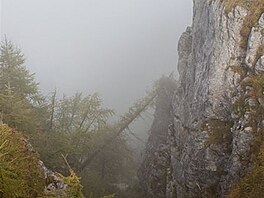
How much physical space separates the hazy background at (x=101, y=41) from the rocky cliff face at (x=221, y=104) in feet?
155

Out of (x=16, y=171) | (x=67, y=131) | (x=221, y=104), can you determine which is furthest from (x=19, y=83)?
(x=16, y=171)

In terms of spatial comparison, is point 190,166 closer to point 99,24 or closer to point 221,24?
point 221,24

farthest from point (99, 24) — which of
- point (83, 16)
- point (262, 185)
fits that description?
point (262, 185)

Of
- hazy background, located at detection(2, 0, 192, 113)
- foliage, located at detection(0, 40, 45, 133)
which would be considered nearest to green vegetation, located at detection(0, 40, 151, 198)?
foliage, located at detection(0, 40, 45, 133)

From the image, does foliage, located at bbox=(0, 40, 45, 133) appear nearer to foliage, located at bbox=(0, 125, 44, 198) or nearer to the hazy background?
foliage, located at bbox=(0, 125, 44, 198)

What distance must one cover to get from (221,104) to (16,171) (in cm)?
1557

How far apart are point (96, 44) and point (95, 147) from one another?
70384 mm

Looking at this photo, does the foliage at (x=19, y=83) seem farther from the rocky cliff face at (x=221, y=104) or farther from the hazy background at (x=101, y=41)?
the hazy background at (x=101, y=41)

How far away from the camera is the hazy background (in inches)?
3223

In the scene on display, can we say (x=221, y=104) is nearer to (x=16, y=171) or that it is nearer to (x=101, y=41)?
(x=16, y=171)

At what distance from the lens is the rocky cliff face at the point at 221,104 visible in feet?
67.3

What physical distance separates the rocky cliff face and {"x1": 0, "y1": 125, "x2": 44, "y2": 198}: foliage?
10.7 metres

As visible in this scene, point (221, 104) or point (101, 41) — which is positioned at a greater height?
point (101, 41)

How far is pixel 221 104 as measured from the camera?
2339 cm
